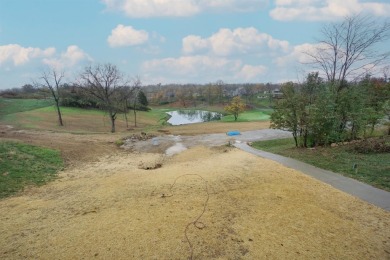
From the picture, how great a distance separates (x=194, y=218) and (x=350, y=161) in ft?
27.6

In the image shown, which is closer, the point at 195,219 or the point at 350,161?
the point at 195,219

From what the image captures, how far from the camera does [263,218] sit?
723 centimetres

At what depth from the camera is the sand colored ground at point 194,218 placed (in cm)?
602

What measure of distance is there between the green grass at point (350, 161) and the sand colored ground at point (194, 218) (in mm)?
1811

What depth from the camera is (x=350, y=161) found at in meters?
12.5

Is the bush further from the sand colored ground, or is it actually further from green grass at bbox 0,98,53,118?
green grass at bbox 0,98,53,118

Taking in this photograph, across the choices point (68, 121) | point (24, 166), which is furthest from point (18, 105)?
point (24, 166)

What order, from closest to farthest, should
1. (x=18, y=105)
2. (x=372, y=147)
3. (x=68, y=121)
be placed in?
1. (x=372, y=147)
2. (x=68, y=121)
3. (x=18, y=105)

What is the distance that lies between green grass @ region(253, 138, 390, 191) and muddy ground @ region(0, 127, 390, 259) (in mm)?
1785

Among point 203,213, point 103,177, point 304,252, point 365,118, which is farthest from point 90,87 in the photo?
point 304,252

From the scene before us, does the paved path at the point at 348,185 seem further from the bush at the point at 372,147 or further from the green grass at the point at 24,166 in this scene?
the green grass at the point at 24,166

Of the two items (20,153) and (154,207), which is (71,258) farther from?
(20,153)

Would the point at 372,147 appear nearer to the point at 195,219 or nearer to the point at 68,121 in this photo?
the point at 195,219

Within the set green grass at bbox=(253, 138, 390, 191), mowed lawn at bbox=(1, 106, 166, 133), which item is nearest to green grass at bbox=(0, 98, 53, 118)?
mowed lawn at bbox=(1, 106, 166, 133)
